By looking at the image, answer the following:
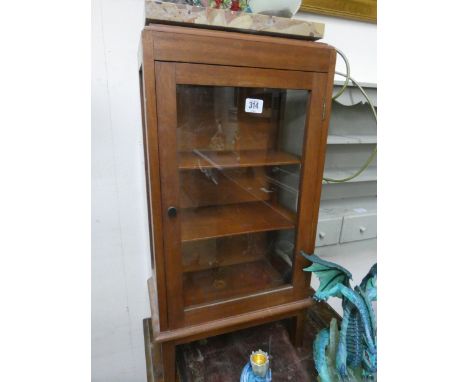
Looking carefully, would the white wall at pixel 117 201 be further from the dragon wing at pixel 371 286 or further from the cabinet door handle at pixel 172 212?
the dragon wing at pixel 371 286

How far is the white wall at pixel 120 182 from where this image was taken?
0.84 metres

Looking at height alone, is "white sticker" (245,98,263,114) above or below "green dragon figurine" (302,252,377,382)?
above

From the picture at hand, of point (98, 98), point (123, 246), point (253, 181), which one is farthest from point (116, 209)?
point (253, 181)

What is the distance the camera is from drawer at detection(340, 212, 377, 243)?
1167 mm

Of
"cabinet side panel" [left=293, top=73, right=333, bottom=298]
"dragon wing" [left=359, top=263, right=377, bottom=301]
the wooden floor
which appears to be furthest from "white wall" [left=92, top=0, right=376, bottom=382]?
"dragon wing" [left=359, top=263, right=377, bottom=301]

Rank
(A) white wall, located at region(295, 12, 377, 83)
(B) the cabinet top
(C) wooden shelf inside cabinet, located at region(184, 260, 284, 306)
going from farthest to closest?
1. (A) white wall, located at region(295, 12, 377, 83)
2. (C) wooden shelf inside cabinet, located at region(184, 260, 284, 306)
3. (B) the cabinet top

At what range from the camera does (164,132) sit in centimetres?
60

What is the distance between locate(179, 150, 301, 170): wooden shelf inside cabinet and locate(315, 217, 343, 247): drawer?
0.42m

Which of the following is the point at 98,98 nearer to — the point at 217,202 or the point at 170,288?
the point at 217,202

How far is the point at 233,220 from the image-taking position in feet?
2.78

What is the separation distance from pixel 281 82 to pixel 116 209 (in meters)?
0.69

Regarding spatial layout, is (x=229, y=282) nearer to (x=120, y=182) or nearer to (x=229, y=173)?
(x=229, y=173)

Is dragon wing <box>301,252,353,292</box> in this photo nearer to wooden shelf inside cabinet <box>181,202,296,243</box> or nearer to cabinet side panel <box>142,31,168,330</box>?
wooden shelf inside cabinet <box>181,202,296,243</box>
